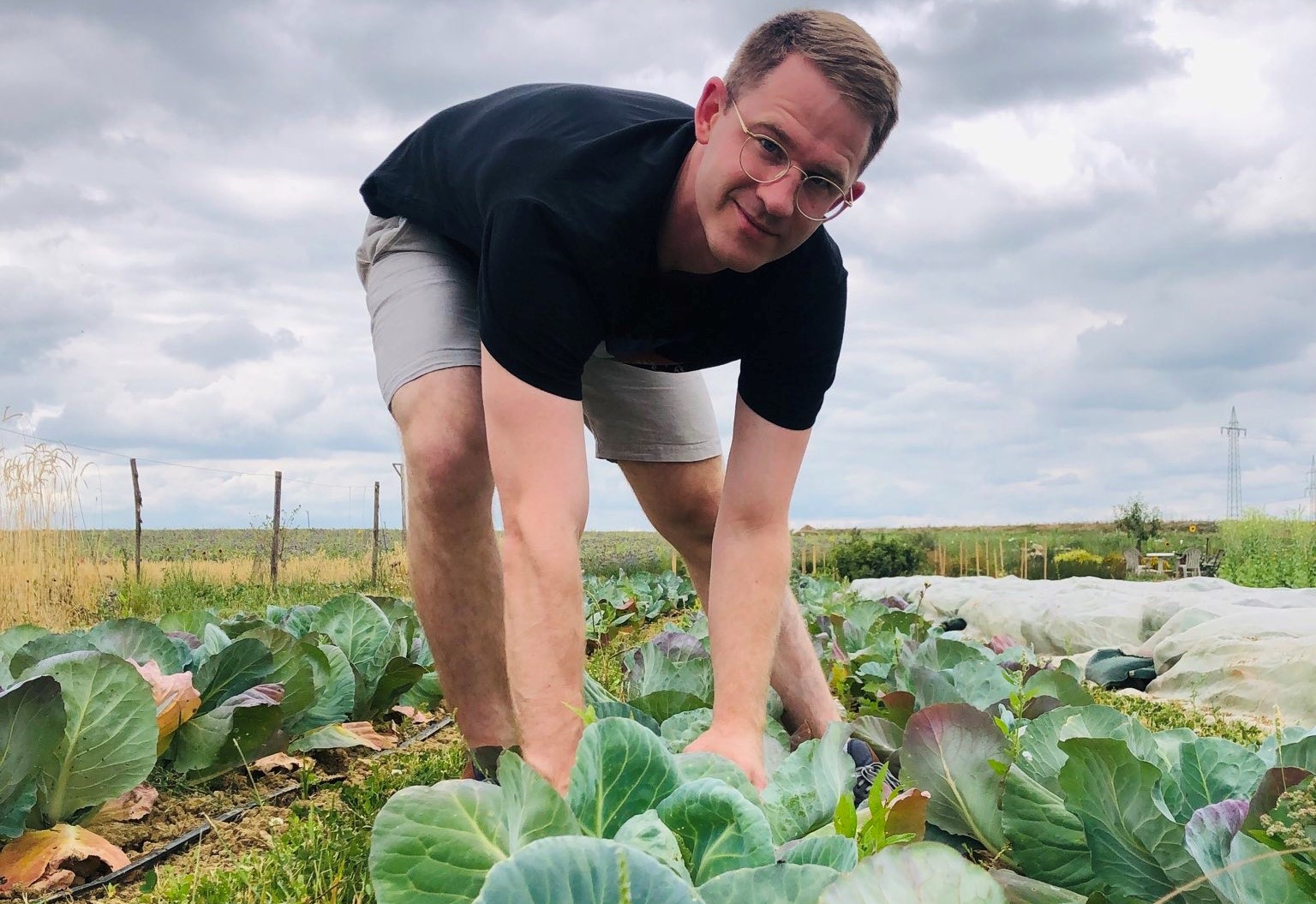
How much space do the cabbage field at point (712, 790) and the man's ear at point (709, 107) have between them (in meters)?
1.04

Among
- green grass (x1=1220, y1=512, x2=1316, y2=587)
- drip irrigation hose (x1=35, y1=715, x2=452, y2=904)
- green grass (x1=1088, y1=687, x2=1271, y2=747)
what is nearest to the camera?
drip irrigation hose (x1=35, y1=715, x2=452, y2=904)

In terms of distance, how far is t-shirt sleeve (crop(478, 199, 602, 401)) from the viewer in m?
1.76

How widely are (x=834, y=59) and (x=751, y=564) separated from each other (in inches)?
37.0

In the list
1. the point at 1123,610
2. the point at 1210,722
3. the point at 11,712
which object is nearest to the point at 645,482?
the point at 11,712

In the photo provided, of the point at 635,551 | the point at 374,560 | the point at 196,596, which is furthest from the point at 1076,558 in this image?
the point at 196,596

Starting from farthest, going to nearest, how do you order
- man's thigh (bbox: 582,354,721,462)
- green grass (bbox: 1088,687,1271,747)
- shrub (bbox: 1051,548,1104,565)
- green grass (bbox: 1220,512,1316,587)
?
shrub (bbox: 1051,548,1104,565) < green grass (bbox: 1220,512,1316,587) < green grass (bbox: 1088,687,1271,747) < man's thigh (bbox: 582,354,721,462)

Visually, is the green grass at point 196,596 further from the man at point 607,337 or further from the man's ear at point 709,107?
the man's ear at point 709,107

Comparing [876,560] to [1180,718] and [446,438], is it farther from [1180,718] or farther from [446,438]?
[446,438]

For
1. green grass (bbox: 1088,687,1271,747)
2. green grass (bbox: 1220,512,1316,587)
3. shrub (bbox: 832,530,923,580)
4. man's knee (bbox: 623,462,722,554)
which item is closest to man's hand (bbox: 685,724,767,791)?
man's knee (bbox: 623,462,722,554)

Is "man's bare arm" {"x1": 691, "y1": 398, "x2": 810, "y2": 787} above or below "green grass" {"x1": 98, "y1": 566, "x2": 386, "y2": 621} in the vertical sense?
above

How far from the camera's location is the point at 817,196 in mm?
1745

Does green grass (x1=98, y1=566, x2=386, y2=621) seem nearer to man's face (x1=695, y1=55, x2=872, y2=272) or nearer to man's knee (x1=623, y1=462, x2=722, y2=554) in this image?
man's knee (x1=623, y1=462, x2=722, y2=554)

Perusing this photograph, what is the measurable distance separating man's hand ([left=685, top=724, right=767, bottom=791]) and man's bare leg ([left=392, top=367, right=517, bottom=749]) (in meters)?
0.79

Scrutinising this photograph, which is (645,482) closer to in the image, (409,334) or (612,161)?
(409,334)
